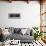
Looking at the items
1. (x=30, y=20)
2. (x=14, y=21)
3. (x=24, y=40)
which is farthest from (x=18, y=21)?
(x=24, y=40)

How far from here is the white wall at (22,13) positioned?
148 inches

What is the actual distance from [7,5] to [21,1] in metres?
0.45

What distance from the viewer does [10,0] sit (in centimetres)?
369

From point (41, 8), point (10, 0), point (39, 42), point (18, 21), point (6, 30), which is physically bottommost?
point (39, 42)

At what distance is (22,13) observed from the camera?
3.80 metres

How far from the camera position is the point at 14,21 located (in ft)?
12.4

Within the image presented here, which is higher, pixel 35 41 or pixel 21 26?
pixel 21 26

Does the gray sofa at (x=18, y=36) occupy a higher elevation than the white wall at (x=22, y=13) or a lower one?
lower

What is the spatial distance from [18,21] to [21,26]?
0.18m

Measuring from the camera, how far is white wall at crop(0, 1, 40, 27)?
377 centimetres

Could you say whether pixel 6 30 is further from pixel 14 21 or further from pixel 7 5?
pixel 7 5

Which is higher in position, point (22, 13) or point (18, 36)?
point (22, 13)

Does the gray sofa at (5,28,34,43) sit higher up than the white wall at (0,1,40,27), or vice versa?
the white wall at (0,1,40,27)

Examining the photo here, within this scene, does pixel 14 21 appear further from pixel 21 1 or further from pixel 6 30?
pixel 21 1
